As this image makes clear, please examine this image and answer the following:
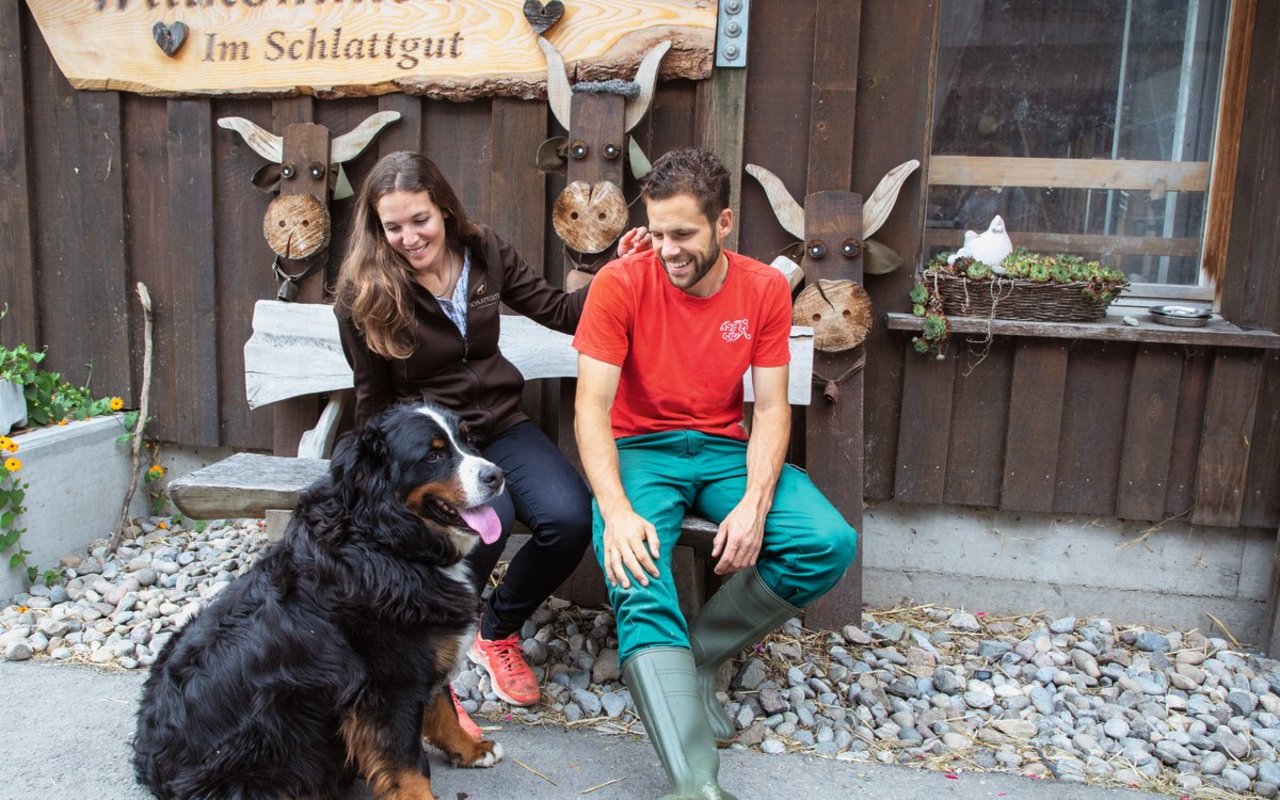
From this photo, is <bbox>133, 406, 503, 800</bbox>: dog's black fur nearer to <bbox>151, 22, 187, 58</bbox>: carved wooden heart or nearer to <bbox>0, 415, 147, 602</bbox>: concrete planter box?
<bbox>0, 415, 147, 602</bbox>: concrete planter box

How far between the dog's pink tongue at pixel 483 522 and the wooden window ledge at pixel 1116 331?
6.01ft

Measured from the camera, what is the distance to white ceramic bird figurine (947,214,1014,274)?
3.44 m

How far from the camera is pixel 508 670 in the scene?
292cm

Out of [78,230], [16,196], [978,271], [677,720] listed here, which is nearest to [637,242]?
[978,271]

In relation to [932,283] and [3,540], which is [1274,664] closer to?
[932,283]

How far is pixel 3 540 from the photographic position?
3.54 metres

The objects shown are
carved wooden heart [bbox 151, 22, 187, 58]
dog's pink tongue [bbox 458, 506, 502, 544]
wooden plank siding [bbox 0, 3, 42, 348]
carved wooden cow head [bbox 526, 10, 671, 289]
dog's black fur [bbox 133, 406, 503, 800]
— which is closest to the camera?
dog's black fur [bbox 133, 406, 503, 800]

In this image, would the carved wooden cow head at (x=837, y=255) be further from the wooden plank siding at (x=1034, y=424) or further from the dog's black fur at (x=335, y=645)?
the dog's black fur at (x=335, y=645)

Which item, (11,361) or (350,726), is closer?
(350,726)

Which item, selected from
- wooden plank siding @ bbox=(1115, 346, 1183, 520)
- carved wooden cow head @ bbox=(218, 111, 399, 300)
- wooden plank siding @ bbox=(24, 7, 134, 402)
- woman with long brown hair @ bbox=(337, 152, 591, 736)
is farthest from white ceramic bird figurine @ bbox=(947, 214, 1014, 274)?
wooden plank siding @ bbox=(24, 7, 134, 402)

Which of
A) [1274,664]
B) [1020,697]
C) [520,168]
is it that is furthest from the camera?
[520,168]

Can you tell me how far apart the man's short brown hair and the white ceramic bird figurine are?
1.33 metres

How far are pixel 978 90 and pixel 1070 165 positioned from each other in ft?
1.53

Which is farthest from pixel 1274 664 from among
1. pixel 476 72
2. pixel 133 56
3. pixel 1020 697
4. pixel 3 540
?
pixel 133 56
